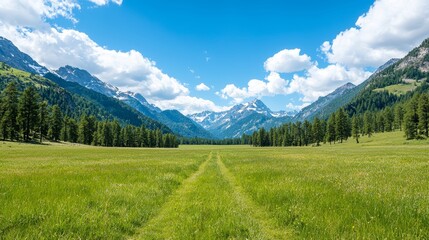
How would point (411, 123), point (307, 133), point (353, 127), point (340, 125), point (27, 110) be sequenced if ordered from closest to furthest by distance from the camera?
point (27, 110)
point (411, 123)
point (353, 127)
point (340, 125)
point (307, 133)

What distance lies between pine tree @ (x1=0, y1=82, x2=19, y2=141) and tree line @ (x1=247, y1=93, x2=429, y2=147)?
13027cm

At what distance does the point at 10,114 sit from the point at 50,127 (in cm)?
3542

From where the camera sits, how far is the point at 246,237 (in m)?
8.08

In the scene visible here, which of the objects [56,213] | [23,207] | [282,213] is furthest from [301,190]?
[23,207]

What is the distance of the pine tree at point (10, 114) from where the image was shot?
8481 centimetres

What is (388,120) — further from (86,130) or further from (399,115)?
(86,130)

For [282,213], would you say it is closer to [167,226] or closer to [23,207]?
[167,226]

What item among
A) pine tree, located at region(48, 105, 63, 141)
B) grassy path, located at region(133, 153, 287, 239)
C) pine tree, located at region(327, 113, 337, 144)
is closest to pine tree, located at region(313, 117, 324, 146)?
pine tree, located at region(327, 113, 337, 144)

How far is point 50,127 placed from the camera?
119 meters

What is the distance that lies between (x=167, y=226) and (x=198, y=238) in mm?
1912

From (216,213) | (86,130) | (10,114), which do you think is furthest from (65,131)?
(216,213)

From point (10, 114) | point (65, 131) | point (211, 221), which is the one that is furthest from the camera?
point (65, 131)

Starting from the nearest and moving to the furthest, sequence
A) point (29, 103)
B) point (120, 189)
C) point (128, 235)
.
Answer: point (128, 235) < point (120, 189) < point (29, 103)

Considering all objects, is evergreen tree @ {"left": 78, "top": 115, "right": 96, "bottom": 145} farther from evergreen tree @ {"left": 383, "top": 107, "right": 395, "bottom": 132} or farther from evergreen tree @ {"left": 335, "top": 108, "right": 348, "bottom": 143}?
evergreen tree @ {"left": 383, "top": 107, "right": 395, "bottom": 132}
